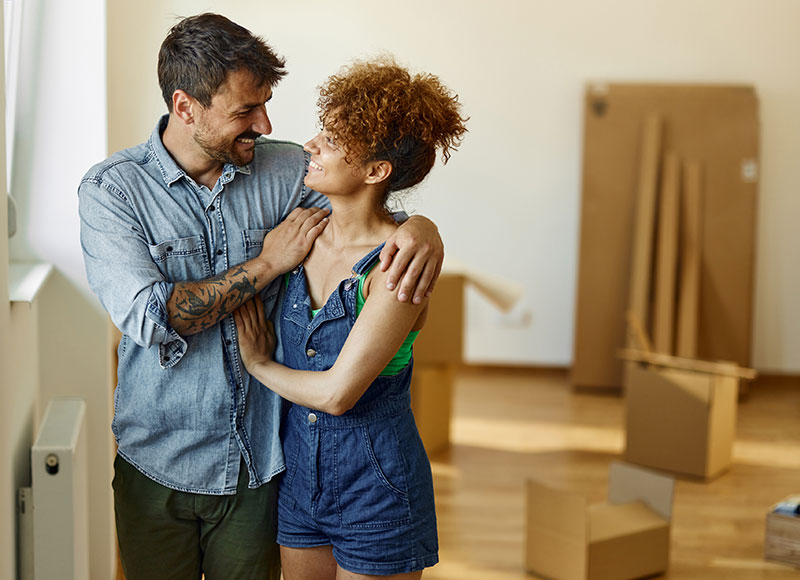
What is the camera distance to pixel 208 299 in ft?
4.91

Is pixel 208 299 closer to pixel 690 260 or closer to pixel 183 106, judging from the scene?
pixel 183 106

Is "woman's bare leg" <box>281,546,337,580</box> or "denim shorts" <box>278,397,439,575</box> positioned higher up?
"denim shorts" <box>278,397,439,575</box>

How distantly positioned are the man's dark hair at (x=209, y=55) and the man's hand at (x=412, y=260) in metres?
0.36

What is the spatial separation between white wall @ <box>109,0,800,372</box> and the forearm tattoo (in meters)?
3.46

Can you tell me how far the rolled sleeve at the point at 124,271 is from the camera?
144 cm

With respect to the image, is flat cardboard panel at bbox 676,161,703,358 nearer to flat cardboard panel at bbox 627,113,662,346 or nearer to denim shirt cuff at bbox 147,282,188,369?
flat cardboard panel at bbox 627,113,662,346

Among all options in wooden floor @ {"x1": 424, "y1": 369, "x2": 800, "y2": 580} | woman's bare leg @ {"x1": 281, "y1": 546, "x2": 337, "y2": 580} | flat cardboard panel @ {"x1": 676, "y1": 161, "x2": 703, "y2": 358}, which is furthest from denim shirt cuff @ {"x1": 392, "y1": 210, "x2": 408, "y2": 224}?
flat cardboard panel @ {"x1": 676, "y1": 161, "x2": 703, "y2": 358}

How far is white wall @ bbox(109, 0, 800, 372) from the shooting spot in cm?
515

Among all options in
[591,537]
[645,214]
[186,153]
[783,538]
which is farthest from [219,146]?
[645,214]

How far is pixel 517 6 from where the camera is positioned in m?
5.10

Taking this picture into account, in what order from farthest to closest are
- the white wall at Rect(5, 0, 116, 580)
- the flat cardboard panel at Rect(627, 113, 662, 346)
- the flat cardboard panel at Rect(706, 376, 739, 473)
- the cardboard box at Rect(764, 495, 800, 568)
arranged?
the flat cardboard panel at Rect(627, 113, 662, 346) < the flat cardboard panel at Rect(706, 376, 739, 473) < the cardboard box at Rect(764, 495, 800, 568) < the white wall at Rect(5, 0, 116, 580)

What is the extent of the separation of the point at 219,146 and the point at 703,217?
165 inches

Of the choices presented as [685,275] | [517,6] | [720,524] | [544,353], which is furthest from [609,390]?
[517,6]

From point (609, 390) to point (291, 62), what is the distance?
3.89 m
